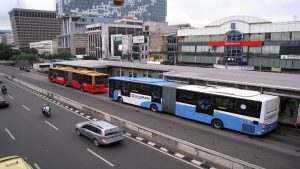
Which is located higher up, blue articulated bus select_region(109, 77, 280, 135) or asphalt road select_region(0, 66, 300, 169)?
blue articulated bus select_region(109, 77, 280, 135)

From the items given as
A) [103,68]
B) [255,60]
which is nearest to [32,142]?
[103,68]

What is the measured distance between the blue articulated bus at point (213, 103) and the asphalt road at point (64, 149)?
7.15 m

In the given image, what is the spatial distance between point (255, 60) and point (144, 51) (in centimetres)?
5391

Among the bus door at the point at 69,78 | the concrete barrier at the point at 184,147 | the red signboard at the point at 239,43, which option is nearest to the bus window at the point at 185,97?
the concrete barrier at the point at 184,147

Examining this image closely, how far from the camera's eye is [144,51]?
10988cm

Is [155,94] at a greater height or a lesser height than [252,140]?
greater

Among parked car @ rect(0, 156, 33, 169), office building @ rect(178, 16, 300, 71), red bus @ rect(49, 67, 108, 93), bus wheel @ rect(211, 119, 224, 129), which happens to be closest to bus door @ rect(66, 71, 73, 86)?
red bus @ rect(49, 67, 108, 93)

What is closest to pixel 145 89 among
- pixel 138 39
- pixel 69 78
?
pixel 69 78

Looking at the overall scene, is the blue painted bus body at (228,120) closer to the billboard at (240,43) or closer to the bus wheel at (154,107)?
the bus wheel at (154,107)

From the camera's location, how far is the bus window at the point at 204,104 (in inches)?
826

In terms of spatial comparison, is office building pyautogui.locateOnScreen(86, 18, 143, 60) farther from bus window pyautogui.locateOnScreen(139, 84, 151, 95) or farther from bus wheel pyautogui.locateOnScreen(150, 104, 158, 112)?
bus wheel pyautogui.locateOnScreen(150, 104, 158, 112)

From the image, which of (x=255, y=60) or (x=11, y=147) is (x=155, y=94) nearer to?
(x=11, y=147)

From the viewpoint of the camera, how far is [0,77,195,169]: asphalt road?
45.4 feet

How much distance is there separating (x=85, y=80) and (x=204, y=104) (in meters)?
21.7
